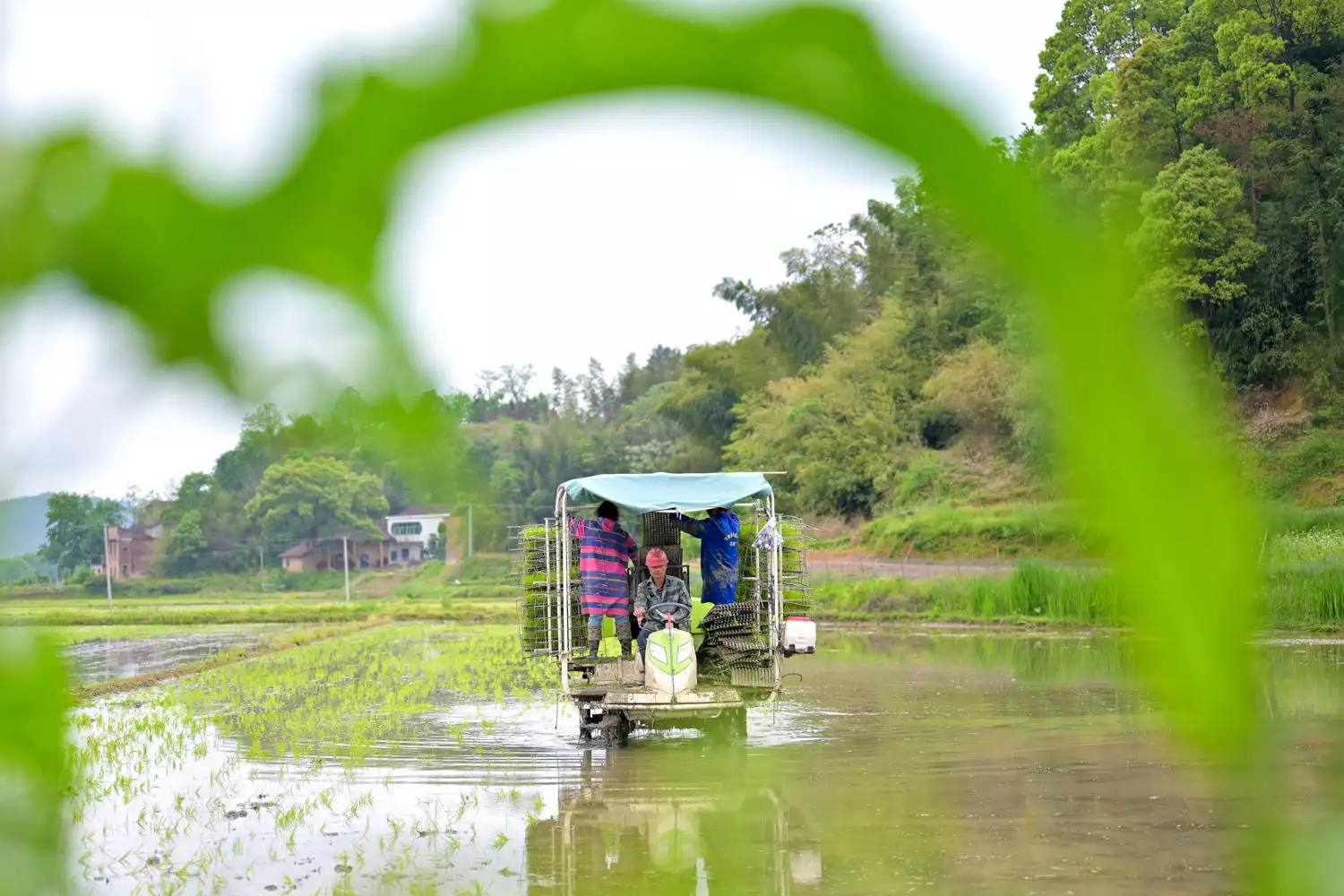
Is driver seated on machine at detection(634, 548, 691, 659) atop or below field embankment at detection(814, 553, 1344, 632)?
atop

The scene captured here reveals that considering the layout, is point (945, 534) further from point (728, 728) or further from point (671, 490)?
point (671, 490)

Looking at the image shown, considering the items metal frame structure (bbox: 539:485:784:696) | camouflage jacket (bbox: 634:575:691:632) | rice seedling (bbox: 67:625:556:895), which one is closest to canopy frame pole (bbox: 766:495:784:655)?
metal frame structure (bbox: 539:485:784:696)

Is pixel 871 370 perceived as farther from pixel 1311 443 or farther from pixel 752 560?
pixel 752 560

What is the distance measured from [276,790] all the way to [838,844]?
4236 mm

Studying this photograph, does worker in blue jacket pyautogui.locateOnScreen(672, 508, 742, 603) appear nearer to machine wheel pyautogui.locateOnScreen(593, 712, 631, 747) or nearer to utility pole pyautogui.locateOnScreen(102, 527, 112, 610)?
machine wheel pyautogui.locateOnScreen(593, 712, 631, 747)

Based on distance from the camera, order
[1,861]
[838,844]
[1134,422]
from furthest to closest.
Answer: [838,844]
[1,861]
[1134,422]

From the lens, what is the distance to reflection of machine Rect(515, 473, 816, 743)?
920 cm

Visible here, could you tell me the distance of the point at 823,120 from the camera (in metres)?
0.27

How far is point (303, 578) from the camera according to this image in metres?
43.7

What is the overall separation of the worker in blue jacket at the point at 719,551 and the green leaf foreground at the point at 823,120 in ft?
33.3

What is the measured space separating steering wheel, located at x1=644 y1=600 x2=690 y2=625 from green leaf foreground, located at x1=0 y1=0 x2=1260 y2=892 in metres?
9.37

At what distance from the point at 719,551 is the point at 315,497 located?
32.7 ft

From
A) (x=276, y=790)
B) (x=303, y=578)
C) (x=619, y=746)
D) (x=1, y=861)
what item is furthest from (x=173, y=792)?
(x=303, y=578)

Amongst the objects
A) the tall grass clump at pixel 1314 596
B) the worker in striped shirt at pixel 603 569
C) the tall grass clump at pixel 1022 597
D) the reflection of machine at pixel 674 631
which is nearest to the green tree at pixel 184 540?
the reflection of machine at pixel 674 631
